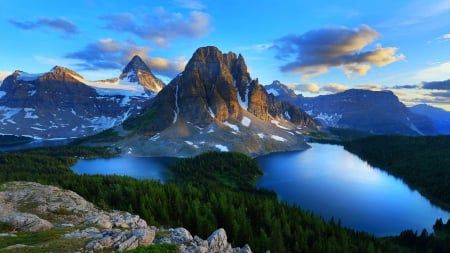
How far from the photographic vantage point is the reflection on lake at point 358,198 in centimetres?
10631

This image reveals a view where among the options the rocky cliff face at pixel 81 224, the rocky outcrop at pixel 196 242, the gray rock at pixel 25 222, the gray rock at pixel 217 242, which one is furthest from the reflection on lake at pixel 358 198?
the gray rock at pixel 25 222

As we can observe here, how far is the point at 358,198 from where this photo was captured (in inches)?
5148

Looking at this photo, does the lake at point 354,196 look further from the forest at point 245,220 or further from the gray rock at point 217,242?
the gray rock at point 217,242

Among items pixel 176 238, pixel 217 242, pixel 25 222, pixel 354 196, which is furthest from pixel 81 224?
pixel 354 196

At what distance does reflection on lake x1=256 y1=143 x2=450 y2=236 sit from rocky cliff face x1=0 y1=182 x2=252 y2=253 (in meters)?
76.2

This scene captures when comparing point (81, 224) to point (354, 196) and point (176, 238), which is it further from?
point (354, 196)

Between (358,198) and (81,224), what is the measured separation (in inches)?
4464

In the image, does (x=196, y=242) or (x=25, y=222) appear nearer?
(x=196, y=242)

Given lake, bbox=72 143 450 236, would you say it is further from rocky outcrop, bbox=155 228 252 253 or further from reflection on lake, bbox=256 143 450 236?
rocky outcrop, bbox=155 228 252 253

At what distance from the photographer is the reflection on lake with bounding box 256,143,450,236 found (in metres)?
106

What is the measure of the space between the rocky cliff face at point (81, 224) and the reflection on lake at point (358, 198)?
3000 inches

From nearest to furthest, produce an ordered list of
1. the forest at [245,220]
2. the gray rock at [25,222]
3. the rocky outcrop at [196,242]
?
1. the rocky outcrop at [196,242]
2. the gray rock at [25,222]
3. the forest at [245,220]

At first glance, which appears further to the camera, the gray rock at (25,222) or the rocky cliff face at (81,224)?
the gray rock at (25,222)

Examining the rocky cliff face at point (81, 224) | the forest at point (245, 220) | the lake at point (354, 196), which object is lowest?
the lake at point (354, 196)
